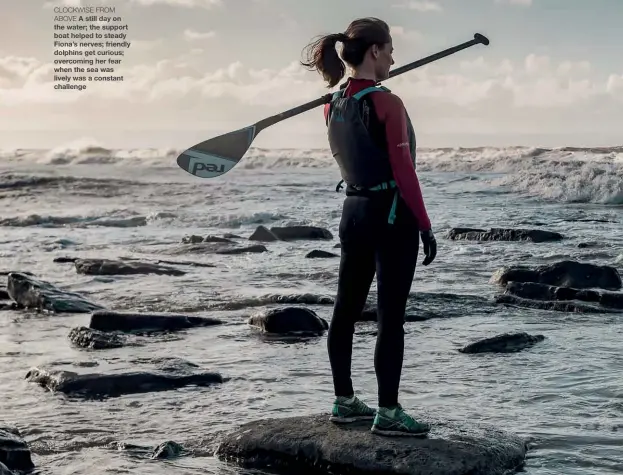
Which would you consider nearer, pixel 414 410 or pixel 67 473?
pixel 67 473

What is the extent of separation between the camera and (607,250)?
16.6 m

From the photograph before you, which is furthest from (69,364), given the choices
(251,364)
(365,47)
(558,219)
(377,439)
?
(558,219)

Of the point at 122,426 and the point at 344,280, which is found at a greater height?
the point at 344,280

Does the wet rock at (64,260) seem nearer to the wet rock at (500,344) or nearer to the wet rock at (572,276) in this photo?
the wet rock at (572,276)

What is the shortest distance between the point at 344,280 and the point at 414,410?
4.07ft

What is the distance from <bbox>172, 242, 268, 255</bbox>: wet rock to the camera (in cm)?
1694

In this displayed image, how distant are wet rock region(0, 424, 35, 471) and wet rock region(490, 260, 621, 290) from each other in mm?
7768

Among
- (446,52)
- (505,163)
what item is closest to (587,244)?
(446,52)

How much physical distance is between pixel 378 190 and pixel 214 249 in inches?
490

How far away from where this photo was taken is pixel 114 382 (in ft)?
22.2

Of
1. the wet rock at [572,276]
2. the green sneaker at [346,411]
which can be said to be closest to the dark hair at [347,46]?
the green sneaker at [346,411]

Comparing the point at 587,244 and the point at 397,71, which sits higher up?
the point at 397,71

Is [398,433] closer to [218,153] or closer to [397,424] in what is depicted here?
[397,424]

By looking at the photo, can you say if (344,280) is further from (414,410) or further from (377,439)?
(414,410)
